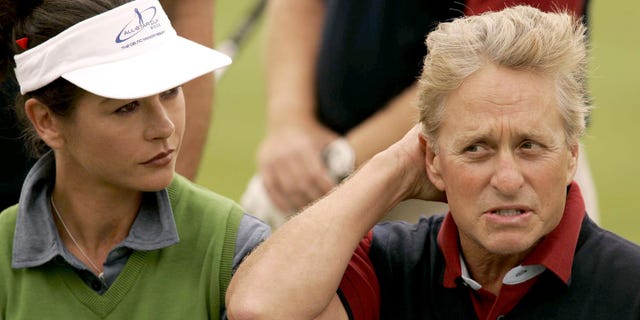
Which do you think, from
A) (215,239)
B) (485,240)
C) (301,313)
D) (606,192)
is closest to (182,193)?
(215,239)

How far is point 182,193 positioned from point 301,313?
48 centimetres

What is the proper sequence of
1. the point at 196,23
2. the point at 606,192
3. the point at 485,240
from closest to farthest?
the point at 485,240 < the point at 196,23 < the point at 606,192

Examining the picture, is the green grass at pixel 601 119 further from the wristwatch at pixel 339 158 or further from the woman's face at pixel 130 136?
the woman's face at pixel 130 136

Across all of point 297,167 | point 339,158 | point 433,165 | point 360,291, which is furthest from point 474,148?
point 297,167

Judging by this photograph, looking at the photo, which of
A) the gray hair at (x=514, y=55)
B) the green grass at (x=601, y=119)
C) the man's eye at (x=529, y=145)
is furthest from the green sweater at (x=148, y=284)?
the green grass at (x=601, y=119)

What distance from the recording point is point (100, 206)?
361cm

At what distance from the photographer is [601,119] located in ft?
34.3

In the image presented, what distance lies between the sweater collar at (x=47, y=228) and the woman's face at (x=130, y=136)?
10 cm

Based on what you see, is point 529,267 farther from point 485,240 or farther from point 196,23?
point 196,23

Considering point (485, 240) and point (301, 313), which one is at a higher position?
point (485, 240)

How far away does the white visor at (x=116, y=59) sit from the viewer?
3.42m

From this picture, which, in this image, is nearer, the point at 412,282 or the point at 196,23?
the point at 412,282

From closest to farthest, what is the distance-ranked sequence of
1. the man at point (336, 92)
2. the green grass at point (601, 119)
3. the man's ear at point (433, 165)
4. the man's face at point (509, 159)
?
the man's face at point (509, 159) < the man's ear at point (433, 165) < the man at point (336, 92) < the green grass at point (601, 119)

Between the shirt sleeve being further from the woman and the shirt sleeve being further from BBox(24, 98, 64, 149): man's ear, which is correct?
BBox(24, 98, 64, 149): man's ear
